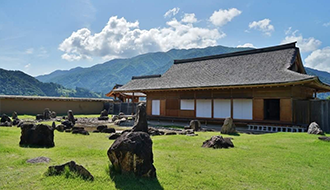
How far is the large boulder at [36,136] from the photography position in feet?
27.6

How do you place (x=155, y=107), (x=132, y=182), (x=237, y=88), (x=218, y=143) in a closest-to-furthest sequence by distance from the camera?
1. (x=132, y=182)
2. (x=218, y=143)
3. (x=237, y=88)
4. (x=155, y=107)

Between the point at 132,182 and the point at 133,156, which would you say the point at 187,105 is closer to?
the point at 133,156

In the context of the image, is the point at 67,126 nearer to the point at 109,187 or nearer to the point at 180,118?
the point at 180,118

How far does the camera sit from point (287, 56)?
18.2 m

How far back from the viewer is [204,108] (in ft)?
65.2

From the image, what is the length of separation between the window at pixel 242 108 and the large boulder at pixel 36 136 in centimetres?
1348

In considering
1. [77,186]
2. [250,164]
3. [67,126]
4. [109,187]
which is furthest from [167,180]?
[67,126]

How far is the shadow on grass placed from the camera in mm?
4551

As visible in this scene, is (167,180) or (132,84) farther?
(132,84)

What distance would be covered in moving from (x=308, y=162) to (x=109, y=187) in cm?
556

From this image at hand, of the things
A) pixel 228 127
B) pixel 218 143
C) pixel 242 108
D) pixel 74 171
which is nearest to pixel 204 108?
pixel 242 108

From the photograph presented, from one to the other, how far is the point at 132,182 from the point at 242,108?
14638 millimetres

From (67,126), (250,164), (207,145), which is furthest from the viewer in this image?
(67,126)

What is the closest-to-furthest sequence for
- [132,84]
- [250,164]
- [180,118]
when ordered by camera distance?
[250,164], [180,118], [132,84]
